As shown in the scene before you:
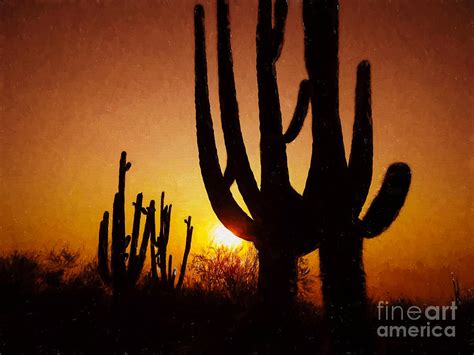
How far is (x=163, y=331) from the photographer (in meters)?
8.44

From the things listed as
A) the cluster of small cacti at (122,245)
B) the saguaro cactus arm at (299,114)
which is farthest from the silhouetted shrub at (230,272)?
the saguaro cactus arm at (299,114)

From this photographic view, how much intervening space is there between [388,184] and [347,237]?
105 cm

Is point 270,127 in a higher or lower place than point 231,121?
lower

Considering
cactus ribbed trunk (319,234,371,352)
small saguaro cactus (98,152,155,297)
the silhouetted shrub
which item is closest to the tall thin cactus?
cactus ribbed trunk (319,234,371,352)

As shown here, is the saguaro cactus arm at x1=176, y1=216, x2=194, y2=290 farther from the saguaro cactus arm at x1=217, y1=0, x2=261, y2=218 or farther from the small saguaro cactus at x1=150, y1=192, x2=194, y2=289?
the saguaro cactus arm at x1=217, y1=0, x2=261, y2=218

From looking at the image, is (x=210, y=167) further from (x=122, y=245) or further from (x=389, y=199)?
(x=122, y=245)

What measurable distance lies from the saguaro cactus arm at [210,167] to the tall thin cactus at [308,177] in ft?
0.04

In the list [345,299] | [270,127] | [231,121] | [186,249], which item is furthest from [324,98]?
[186,249]

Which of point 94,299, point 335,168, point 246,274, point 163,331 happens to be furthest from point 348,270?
point 246,274

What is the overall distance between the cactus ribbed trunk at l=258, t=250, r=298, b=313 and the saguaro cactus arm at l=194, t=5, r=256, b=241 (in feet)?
1.52

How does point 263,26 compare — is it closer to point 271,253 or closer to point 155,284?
point 271,253

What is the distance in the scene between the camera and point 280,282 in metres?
5.47

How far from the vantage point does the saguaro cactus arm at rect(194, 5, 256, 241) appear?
5906 mm

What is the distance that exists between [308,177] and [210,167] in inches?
58.2
